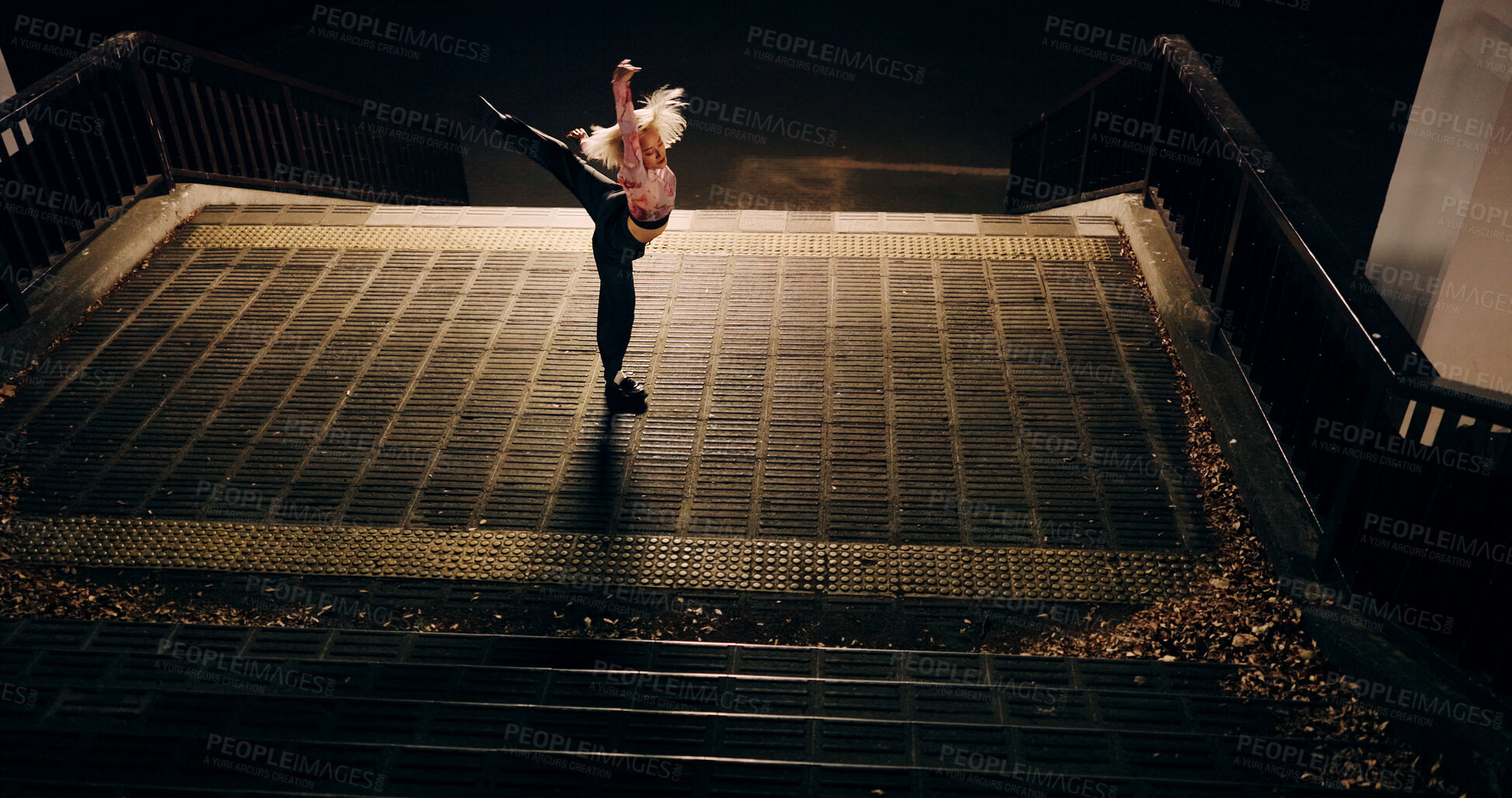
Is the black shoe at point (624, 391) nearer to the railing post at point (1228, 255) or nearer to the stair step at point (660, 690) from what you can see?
the stair step at point (660, 690)

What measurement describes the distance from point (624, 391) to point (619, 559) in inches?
47.7

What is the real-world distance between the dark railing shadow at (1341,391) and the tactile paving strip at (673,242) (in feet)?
3.48

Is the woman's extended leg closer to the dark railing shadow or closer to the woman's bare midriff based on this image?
the woman's bare midriff

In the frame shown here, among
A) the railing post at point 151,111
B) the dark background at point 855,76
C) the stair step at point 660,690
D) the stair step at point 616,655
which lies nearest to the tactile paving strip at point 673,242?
the railing post at point 151,111

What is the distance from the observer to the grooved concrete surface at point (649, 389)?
15.3 feet

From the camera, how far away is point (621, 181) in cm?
451

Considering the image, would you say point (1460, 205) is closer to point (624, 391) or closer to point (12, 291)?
point (624, 391)

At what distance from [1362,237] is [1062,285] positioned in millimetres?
6535

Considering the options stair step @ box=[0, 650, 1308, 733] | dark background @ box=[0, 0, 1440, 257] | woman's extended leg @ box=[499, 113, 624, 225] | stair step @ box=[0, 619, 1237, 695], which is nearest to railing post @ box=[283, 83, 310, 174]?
dark background @ box=[0, 0, 1440, 257]

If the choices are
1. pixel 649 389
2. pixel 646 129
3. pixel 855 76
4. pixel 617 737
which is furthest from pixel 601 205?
pixel 855 76

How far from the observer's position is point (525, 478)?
16.0ft

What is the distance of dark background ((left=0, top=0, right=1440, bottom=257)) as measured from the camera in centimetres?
1212

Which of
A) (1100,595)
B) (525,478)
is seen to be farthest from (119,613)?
(1100,595)

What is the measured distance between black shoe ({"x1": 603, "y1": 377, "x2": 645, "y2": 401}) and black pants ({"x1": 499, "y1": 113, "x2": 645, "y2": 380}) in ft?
1.46
